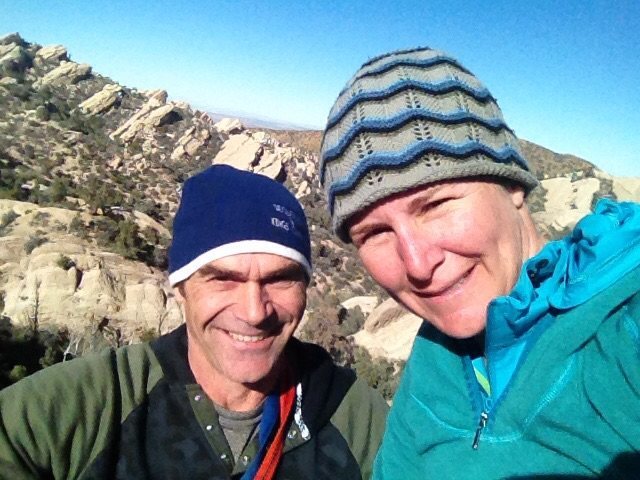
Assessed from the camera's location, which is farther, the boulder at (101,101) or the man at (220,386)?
the boulder at (101,101)

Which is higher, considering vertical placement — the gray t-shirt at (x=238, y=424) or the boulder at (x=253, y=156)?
the gray t-shirt at (x=238, y=424)

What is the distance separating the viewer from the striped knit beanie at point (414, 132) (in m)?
1.43

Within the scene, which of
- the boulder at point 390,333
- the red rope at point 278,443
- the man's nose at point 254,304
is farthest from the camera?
the boulder at point 390,333

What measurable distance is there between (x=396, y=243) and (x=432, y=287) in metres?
0.18

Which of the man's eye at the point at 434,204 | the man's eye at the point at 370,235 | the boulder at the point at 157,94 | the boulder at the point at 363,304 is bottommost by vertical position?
the boulder at the point at 363,304

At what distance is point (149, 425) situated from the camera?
2.00 metres

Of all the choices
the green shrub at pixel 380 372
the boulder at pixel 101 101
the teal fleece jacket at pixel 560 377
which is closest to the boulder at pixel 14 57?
the boulder at pixel 101 101

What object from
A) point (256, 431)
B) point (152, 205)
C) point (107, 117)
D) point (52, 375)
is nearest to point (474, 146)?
point (256, 431)

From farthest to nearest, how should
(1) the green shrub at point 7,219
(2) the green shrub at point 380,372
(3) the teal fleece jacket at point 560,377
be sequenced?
(1) the green shrub at point 7,219, (2) the green shrub at point 380,372, (3) the teal fleece jacket at point 560,377

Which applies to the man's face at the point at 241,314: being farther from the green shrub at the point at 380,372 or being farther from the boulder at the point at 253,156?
the boulder at the point at 253,156

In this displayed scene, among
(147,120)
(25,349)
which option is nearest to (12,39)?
(147,120)

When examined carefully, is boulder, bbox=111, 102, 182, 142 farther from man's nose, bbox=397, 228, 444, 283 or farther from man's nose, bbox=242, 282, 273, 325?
man's nose, bbox=397, 228, 444, 283

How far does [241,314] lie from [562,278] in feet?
4.27

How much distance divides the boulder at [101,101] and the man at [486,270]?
128ft
